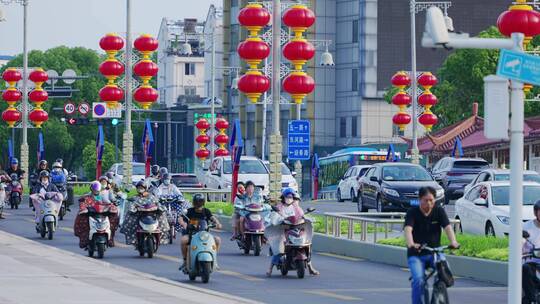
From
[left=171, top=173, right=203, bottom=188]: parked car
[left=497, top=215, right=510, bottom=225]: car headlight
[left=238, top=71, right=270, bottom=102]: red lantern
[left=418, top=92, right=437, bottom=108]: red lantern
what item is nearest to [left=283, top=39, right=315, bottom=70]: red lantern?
[left=238, top=71, right=270, bottom=102]: red lantern

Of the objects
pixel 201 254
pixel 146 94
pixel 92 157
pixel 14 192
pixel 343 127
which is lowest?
pixel 201 254

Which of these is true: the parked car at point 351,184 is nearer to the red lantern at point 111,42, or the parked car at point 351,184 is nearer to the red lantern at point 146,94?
the red lantern at point 146,94

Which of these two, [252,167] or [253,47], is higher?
[253,47]

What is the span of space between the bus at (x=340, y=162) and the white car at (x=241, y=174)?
20896 millimetres

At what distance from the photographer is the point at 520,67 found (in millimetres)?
14508

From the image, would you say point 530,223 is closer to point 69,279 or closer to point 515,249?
point 515,249

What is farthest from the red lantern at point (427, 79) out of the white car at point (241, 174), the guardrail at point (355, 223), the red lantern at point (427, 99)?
the guardrail at point (355, 223)

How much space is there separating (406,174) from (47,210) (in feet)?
38.1

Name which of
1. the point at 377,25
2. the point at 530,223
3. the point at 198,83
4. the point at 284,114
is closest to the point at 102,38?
the point at 530,223

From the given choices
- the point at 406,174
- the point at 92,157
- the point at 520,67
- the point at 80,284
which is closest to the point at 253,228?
the point at 80,284

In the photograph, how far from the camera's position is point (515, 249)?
48.1ft

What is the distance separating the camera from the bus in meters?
81.7

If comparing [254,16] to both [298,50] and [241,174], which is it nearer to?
[298,50]

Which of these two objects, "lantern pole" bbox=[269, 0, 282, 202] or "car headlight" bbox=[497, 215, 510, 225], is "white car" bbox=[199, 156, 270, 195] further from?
"car headlight" bbox=[497, 215, 510, 225]
